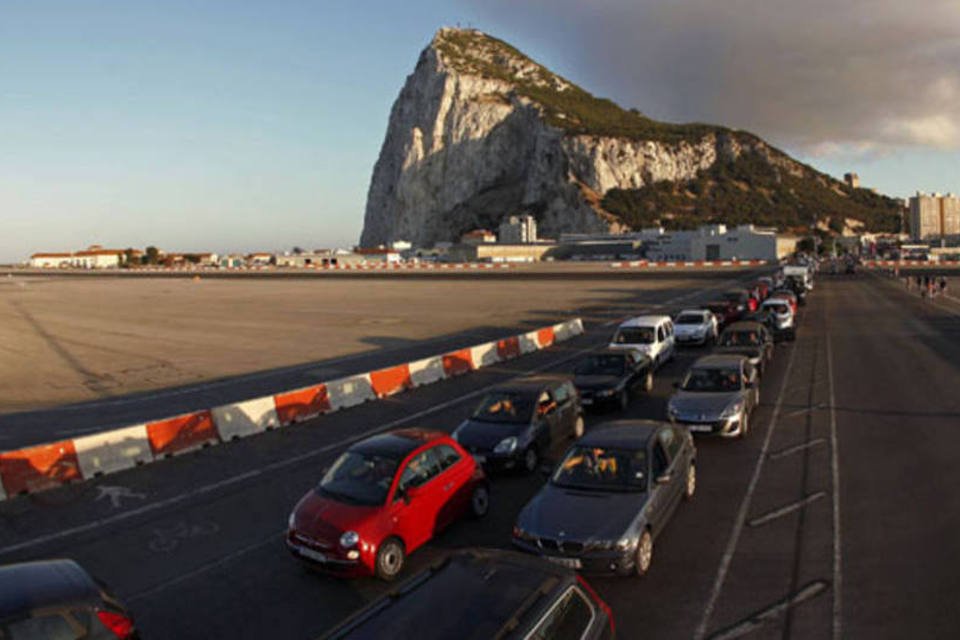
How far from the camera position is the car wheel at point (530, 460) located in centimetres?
1259

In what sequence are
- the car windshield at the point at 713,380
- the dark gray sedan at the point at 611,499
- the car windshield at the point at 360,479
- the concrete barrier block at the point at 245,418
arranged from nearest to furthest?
the dark gray sedan at the point at 611,499
the car windshield at the point at 360,479
the car windshield at the point at 713,380
the concrete barrier block at the point at 245,418

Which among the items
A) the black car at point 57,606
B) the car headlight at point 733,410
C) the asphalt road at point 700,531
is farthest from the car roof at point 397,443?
the car headlight at point 733,410

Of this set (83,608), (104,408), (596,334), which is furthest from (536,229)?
(83,608)

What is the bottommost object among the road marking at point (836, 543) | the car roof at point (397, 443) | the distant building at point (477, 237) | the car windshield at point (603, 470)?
the road marking at point (836, 543)

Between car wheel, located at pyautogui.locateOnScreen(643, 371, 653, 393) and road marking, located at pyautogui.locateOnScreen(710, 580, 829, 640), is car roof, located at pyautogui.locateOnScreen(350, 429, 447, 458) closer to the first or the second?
road marking, located at pyautogui.locateOnScreen(710, 580, 829, 640)

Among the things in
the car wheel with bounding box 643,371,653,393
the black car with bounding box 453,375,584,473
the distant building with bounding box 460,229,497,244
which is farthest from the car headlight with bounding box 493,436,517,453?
the distant building with bounding box 460,229,497,244

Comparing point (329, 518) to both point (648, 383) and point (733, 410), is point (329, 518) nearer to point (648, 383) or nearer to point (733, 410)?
point (733, 410)

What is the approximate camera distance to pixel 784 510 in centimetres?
1046

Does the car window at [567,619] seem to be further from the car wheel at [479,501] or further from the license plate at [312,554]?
the car wheel at [479,501]

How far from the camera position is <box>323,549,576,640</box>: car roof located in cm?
495

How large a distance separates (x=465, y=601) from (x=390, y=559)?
153 inches

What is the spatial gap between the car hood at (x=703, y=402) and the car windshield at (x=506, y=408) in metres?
3.28

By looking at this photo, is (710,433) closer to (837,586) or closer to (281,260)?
(837,586)

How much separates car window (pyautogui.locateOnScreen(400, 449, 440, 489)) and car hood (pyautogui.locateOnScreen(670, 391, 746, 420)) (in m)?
6.37
